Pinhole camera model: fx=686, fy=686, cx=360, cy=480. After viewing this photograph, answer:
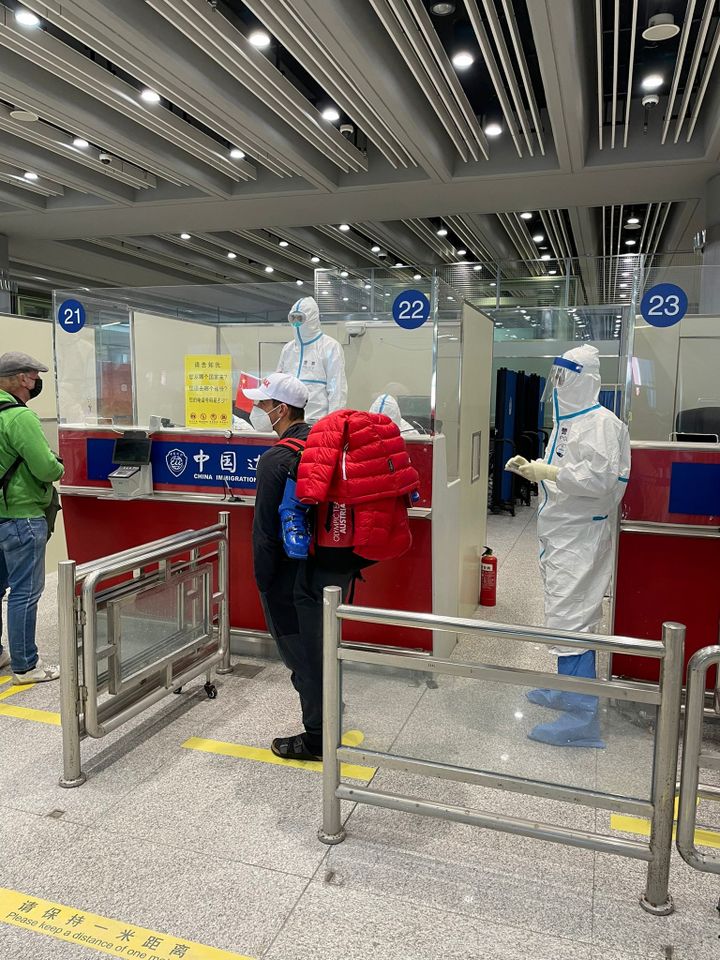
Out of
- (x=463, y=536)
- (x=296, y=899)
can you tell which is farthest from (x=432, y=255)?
(x=296, y=899)

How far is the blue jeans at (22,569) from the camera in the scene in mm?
3299

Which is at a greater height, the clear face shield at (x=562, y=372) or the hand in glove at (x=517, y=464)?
the clear face shield at (x=562, y=372)

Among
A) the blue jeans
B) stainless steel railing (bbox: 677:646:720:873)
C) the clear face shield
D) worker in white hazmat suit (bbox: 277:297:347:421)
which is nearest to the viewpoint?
Answer: stainless steel railing (bbox: 677:646:720:873)

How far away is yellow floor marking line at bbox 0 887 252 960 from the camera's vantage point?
178cm

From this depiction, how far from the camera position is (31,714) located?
3.14 metres

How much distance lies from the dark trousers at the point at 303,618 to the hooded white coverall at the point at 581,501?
3.01 ft

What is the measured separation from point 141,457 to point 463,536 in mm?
1981

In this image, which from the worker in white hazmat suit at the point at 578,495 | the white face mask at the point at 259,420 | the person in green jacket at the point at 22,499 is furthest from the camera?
the white face mask at the point at 259,420

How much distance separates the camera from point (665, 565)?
3.18 meters

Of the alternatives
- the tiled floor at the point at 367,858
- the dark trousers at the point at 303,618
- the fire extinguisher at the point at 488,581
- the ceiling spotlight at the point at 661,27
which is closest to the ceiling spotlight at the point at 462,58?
the ceiling spotlight at the point at 661,27

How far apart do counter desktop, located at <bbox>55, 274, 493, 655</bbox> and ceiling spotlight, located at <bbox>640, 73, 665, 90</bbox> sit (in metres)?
2.15

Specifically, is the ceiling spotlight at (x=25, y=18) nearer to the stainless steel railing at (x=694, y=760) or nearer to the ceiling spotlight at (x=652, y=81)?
the ceiling spotlight at (x=652, y=81)

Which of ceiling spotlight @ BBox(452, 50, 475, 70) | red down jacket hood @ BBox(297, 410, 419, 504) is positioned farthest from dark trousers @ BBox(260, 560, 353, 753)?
ceiling spotlight @ BBox(452, 50, 475, 70)

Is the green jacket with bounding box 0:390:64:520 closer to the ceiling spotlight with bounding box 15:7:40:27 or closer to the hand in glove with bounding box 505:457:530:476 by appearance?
the hand in glove with bounding box 505:457:530:476
